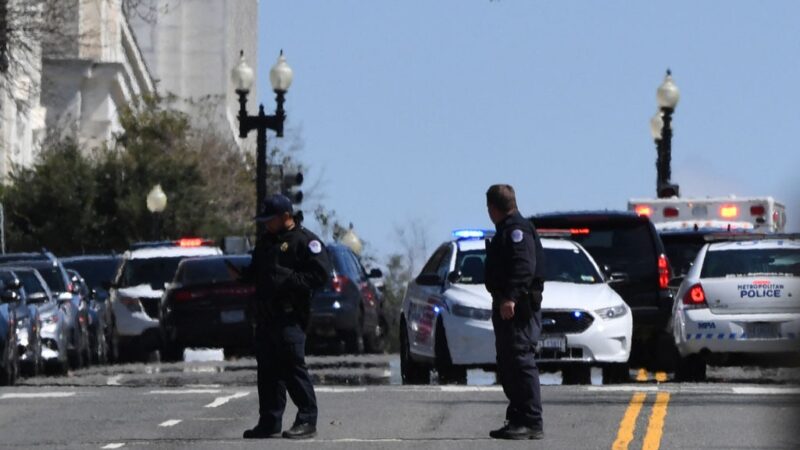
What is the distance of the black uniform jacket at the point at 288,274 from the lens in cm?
1520

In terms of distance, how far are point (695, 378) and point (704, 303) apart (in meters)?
1.06

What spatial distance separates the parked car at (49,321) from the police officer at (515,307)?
1324cm

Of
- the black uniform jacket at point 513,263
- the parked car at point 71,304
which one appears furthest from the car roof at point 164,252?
the black uniform jacket at point 513,263

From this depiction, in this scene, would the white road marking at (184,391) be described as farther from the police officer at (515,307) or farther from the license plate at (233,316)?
the license plate at (233,316)

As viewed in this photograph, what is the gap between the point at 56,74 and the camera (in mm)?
83375

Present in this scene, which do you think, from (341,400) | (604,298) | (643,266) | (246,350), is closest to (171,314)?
(246,350)

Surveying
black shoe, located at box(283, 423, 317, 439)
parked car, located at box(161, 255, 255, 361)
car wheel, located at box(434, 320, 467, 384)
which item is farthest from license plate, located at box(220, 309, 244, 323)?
black shoe, located at box(283, 423, 317, 439)

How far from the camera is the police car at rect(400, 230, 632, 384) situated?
2186 cm

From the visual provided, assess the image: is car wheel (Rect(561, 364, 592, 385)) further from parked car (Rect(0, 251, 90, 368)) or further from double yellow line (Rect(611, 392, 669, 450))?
parked car (Rect(0, 251, 90, 368))

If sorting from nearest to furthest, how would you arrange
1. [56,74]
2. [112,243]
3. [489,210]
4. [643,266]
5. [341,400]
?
[489,210], [341,400], [643,266], [112,243], [56,74]

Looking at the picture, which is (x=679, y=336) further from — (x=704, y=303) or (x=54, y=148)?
(x=54, y=148)

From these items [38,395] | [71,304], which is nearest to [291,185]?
[71,304]

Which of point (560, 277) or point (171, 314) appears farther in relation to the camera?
point (171, 314)

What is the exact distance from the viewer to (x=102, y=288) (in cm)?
3553
